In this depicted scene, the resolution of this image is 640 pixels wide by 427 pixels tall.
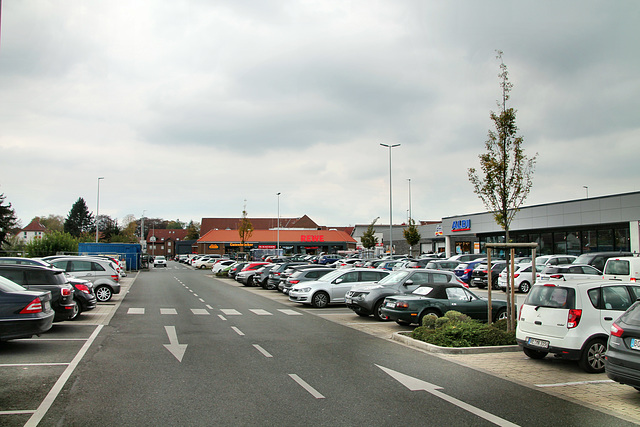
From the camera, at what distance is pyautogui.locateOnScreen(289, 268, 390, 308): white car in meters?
21.4

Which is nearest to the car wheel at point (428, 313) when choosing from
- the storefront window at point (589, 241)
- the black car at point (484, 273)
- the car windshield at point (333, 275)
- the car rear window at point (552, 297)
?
the car rear window at point (552, 297)

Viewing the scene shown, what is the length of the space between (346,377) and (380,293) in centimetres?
873

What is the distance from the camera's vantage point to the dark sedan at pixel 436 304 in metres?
14.5

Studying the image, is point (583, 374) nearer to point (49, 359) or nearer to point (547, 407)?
point (547, 407)

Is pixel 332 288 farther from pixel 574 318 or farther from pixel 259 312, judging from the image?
pixel 574 318

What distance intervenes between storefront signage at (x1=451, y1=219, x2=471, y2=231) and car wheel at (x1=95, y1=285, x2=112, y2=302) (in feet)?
129

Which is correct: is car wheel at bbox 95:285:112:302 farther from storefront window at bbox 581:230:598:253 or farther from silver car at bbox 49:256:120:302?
storefront window at bbox 581:230:598:253

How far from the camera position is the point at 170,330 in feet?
46.5

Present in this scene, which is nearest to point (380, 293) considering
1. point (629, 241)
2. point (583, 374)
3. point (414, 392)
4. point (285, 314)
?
point (285, 314)

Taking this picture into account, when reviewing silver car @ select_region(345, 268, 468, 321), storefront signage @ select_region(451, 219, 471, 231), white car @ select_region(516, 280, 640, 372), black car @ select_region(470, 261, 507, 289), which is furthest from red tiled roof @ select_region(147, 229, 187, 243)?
white car @ select_region(516, 280, 640, 372)

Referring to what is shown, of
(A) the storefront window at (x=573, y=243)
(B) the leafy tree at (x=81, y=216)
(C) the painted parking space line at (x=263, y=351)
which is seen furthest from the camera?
(B) the leafy tree at (x=81, y=216)

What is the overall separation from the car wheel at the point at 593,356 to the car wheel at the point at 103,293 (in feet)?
60.1

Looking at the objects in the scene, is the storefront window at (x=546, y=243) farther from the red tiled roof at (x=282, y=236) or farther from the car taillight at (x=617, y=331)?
the red tiled roof at (x=282, y=236)

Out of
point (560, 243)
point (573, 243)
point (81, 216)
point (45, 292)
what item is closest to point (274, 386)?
point (45, 292)
